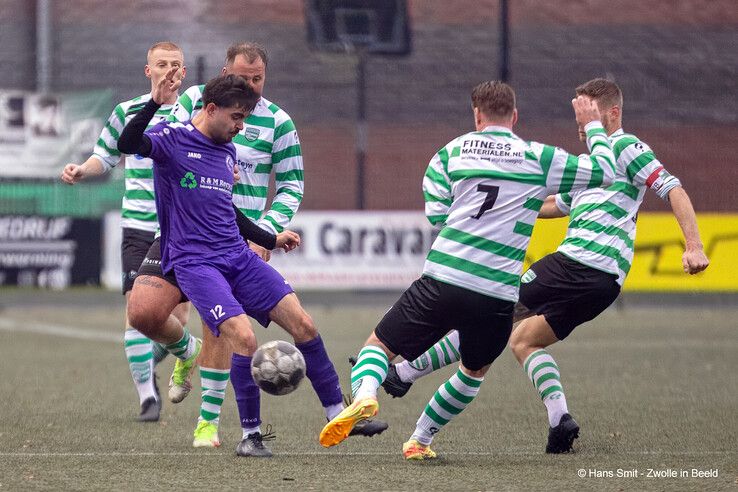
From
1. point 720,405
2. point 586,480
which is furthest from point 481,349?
point 720,405

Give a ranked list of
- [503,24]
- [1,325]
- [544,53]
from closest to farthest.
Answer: [1,325] < [503,24] < [544,53]

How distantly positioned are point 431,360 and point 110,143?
2.24 metres

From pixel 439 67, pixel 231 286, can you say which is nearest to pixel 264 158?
pixel 231 286

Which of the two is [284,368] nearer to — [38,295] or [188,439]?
[188,439]

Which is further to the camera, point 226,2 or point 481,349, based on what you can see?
point 226,2

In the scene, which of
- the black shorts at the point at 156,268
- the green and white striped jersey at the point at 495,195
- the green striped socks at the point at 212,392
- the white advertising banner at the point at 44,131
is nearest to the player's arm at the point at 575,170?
the green and white striped jersey at the point at 495,195

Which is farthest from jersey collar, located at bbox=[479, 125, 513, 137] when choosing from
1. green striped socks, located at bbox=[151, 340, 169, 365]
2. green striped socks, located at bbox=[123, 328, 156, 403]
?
green striped socks, located at bbox=[151, 340, 169, 365]

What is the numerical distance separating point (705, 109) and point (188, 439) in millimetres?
16647

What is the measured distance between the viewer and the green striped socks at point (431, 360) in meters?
6.75

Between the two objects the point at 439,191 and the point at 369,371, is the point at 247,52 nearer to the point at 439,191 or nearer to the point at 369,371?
the point at 439,191

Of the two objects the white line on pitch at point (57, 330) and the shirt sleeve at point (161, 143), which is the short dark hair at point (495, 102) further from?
the white line on pitch at point (57, 330)

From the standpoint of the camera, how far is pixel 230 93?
6121 mm

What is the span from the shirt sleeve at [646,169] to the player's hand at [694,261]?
1.21ft

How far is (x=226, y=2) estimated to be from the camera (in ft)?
84.1
